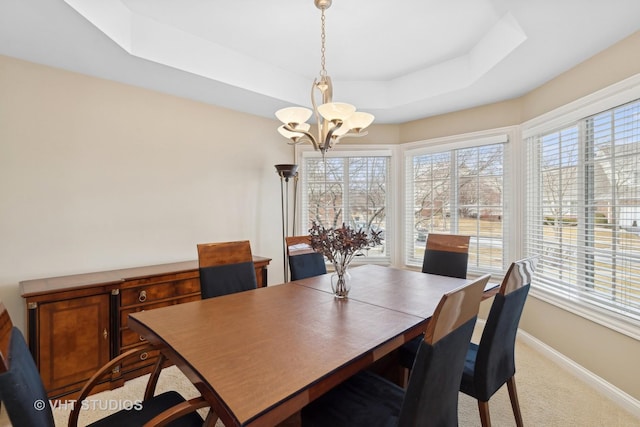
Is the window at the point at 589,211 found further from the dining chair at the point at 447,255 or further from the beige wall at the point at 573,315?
the dining chair at the point at 447,255

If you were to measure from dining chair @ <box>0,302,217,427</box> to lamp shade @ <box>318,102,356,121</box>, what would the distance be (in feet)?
5.33

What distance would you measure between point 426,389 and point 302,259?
6.12ft

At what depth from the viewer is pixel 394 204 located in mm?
4340

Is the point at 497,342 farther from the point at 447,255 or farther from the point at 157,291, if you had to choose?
the point at 157,291

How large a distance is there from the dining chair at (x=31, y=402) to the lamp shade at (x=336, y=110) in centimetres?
162

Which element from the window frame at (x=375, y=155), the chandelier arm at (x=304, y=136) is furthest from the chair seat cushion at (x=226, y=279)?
the window frame at (x=375, y=155)

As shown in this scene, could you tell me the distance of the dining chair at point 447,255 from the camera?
2848 millimetres

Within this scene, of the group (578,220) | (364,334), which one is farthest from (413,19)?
(364,334)

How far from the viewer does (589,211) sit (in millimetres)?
2584

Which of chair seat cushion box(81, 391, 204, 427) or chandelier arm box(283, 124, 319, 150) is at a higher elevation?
chandelier arm box(283, 124, 319, 150)

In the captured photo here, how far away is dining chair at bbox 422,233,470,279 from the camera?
285cm

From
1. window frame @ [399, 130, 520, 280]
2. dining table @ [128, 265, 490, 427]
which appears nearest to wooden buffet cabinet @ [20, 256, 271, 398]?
dining table @ [128, 265, 490, 427]

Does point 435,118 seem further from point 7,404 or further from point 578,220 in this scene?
point 7,404
